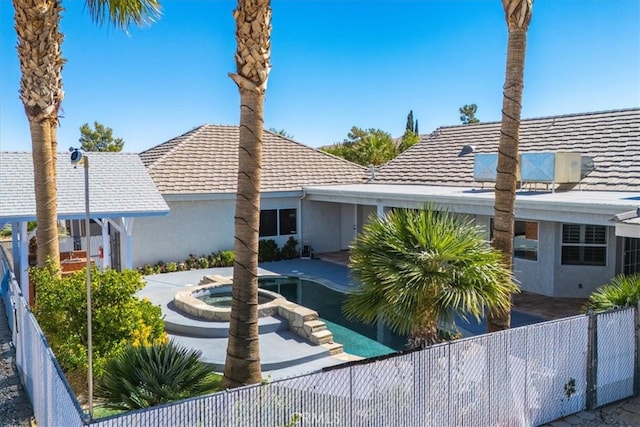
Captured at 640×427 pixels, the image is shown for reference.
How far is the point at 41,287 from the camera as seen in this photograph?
10297 mm

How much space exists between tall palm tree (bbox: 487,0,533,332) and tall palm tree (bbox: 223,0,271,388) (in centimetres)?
446

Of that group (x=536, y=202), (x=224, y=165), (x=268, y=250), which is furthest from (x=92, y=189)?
(x=536, y=202)

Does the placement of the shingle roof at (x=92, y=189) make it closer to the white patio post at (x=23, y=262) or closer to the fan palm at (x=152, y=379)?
the white patio post at (x=23, y=262)

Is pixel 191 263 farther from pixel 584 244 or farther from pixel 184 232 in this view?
pixel 584 244

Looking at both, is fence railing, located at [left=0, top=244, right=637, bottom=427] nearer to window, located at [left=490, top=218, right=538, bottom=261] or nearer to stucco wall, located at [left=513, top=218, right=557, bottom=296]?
stucco wall, located at [left=513, top=218, right=557, bottom=296]

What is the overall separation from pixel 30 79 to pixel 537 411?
11834mm

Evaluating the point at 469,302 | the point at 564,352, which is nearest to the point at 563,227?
the point at 564,352

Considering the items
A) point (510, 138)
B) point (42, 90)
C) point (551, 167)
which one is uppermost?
point (42, 90)

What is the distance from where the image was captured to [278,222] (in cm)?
2667

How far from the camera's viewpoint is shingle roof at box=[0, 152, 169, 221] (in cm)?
1669

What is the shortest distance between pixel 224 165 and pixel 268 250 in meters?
4.63

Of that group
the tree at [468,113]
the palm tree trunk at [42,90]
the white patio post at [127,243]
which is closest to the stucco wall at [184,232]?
the white patio post at [127,243]

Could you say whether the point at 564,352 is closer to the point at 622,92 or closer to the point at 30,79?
the point at 30,79


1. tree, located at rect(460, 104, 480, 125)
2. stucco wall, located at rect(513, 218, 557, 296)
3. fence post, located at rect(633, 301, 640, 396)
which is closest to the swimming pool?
fence post, located at rect(633, 301, 640, 396)
